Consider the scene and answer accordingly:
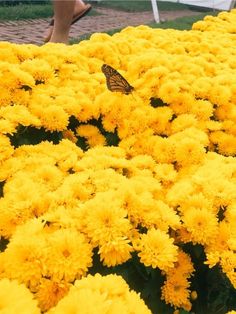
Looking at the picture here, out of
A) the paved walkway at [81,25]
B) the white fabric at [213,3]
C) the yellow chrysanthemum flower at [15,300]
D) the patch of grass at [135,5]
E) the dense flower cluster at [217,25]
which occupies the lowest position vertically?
the patch of grass at [135,5]

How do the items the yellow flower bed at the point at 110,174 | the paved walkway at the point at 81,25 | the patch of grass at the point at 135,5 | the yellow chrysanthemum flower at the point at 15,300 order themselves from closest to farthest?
the yellow chrysanthemum flower at the point at 15,300 → the yellow flower bed at the point at 110,174 → the paved walkway at the point at 81,25 → the patch of grass at the point at 135,5

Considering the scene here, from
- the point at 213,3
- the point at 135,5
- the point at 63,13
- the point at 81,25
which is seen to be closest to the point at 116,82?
the point at 63,13

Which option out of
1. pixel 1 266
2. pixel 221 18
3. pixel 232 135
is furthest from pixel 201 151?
pixel 221 18

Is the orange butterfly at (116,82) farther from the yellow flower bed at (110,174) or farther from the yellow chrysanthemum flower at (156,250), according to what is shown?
the yellow chrysanthemum flower at (156,250)

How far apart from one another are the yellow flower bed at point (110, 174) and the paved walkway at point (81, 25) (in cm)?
379

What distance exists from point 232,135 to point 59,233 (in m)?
1.59

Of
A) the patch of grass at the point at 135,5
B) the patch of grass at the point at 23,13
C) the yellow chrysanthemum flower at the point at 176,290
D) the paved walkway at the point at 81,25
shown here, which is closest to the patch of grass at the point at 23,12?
the patch of grass at the point at 23,13

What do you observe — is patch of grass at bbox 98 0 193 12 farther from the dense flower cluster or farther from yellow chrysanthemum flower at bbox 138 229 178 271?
yellow chrysanthemum flower at bbox 138 229 178 271

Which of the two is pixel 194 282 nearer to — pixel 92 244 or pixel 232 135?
pixel 92 244

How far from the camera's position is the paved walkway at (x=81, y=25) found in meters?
7.56

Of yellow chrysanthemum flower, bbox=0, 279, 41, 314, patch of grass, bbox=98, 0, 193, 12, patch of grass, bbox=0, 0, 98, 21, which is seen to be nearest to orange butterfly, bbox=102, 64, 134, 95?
yellow chrysanthemum flower, bbox=0, 279, 41, 314

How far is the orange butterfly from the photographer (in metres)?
2.85

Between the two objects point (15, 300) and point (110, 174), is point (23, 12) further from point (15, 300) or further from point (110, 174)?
point (15, 300)

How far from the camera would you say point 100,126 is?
10.1ft
